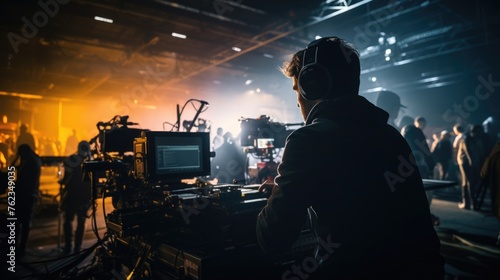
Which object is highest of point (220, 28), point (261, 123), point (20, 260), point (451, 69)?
point (220, 28)

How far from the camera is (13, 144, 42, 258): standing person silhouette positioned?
14.5 feet

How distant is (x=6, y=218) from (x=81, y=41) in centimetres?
712

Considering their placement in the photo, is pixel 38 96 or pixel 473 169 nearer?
pixel 473 169

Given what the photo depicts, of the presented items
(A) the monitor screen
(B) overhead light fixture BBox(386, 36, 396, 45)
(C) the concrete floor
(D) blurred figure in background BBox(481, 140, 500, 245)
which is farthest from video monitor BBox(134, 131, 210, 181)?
(B) overhead light fixture BBox(386, 36, 396, 45)

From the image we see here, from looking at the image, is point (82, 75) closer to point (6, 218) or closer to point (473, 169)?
point (6, 218)

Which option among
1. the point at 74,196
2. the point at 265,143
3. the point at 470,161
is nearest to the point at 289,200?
the point at 265,143

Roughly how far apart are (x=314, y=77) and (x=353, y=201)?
18.9 inches

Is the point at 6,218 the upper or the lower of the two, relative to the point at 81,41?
lower

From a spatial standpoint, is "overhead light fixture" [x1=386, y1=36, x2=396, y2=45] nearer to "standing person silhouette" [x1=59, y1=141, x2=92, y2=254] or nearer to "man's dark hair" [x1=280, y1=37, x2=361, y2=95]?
"standing person silhouette" [x1=59, y1=141, x2=92, y2=254]

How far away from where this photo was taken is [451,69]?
10.1 metres

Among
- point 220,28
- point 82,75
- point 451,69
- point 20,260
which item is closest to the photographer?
point 20,260

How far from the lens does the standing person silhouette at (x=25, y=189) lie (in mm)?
4406

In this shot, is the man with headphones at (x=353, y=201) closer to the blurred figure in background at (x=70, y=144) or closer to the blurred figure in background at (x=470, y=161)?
the blurred figure in background at (x=470, y=161)

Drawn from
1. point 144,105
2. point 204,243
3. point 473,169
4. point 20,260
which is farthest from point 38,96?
point 473,169
